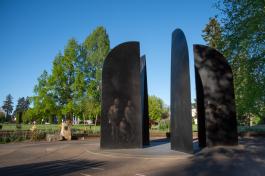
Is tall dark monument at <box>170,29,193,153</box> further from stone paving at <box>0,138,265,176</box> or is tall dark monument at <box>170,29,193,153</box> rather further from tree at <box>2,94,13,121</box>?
tree at <box>2,94,13,121</box>

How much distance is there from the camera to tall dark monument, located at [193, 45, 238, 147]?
595 inches

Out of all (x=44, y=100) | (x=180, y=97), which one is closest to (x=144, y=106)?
(x=180, y=97)

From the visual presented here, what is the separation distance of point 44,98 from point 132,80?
21.6 meters

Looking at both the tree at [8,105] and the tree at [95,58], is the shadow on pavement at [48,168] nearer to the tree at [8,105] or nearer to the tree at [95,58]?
the tree at [95,58]

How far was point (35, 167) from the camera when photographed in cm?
1018

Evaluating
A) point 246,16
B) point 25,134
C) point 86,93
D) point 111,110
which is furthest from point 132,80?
point 86,93

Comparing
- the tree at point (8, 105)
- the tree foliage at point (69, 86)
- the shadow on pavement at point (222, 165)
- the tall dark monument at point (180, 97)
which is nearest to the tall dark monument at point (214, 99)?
the tall dark monument at point (180, 97)

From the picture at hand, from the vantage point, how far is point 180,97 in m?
14.1

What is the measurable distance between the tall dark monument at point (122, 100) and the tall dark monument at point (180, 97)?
6.77 feet

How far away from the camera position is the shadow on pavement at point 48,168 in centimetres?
902

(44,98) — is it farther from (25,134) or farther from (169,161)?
(169,161)

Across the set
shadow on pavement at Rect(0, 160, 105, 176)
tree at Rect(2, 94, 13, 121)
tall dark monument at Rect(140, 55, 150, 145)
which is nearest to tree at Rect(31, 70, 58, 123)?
tall dark monument at Rect(140, 55, 150, 145)

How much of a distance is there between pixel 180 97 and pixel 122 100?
353 cm

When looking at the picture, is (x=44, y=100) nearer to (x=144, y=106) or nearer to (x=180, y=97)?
(x=144, y=106)
